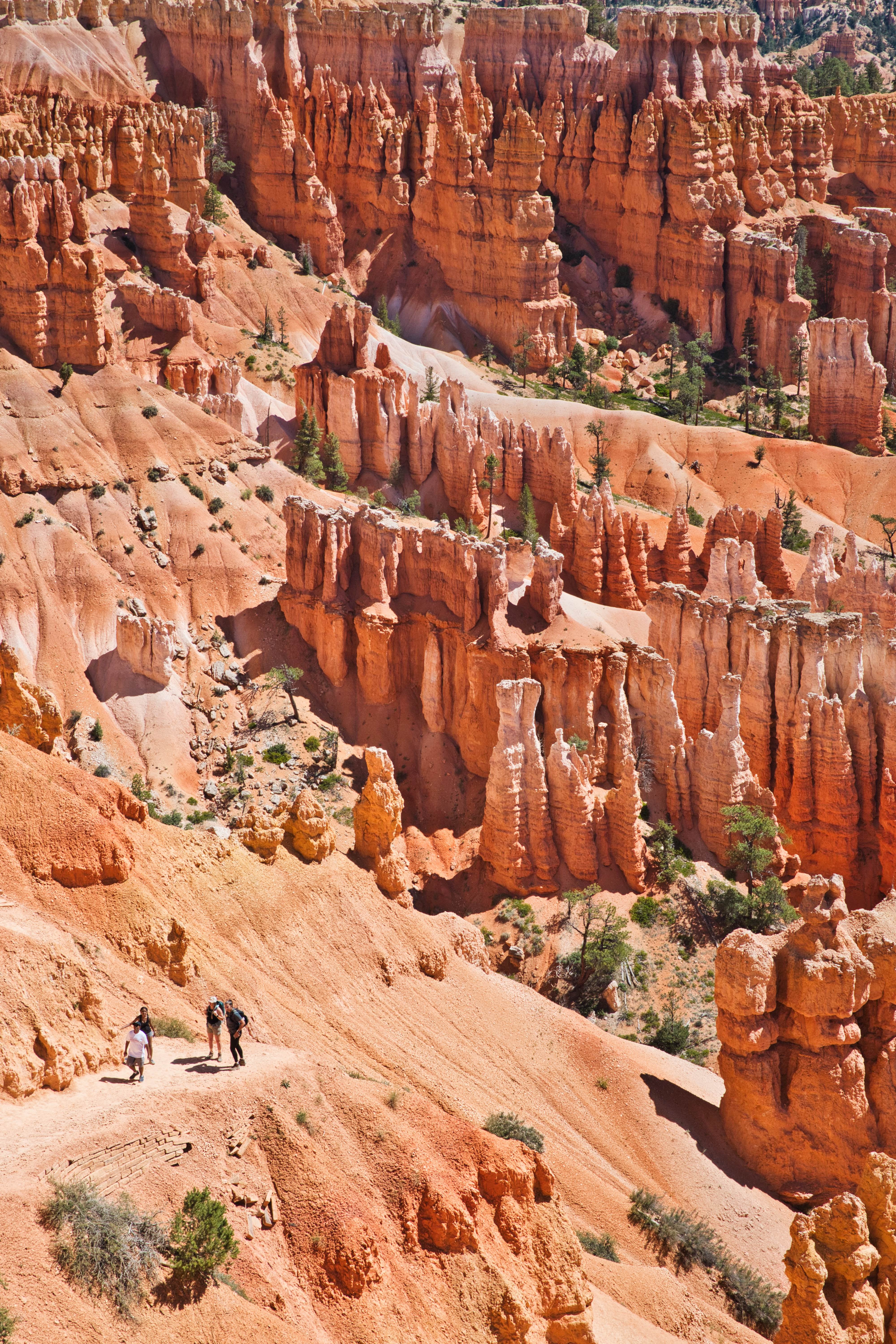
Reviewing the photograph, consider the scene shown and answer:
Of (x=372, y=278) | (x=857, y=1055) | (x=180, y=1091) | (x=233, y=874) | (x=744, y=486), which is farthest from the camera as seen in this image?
(x=372, y=278)

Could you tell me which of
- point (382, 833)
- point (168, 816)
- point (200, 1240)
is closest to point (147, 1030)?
point (200, 1240)

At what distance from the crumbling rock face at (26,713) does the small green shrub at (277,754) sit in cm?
1968

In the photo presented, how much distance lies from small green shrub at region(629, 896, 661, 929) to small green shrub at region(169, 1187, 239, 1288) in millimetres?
29469

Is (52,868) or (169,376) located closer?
(52,868)

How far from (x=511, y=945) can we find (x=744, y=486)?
1907 inches

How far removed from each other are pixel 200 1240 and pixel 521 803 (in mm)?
32256

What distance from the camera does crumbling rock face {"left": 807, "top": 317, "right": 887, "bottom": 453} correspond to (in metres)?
101

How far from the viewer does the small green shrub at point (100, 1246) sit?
22438 mm

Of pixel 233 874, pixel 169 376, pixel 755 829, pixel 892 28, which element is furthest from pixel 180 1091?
pixel 892 28

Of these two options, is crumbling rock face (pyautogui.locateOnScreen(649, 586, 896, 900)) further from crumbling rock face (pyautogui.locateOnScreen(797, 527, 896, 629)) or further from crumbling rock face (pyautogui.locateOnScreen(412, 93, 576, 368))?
crumbling rock face (pyautogui.locateOnScreen(412, 93, 576, 368))

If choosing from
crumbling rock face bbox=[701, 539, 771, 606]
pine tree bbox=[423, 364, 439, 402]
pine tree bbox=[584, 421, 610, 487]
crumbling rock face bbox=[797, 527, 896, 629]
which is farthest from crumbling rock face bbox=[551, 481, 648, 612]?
pine tree bbox=[423, 364, 439, 402]

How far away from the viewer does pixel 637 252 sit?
117m

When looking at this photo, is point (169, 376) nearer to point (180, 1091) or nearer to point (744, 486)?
point (744, 486)

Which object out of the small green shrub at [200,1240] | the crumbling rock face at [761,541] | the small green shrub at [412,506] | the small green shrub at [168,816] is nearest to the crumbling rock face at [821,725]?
the crumbling rock face at [761,541]
